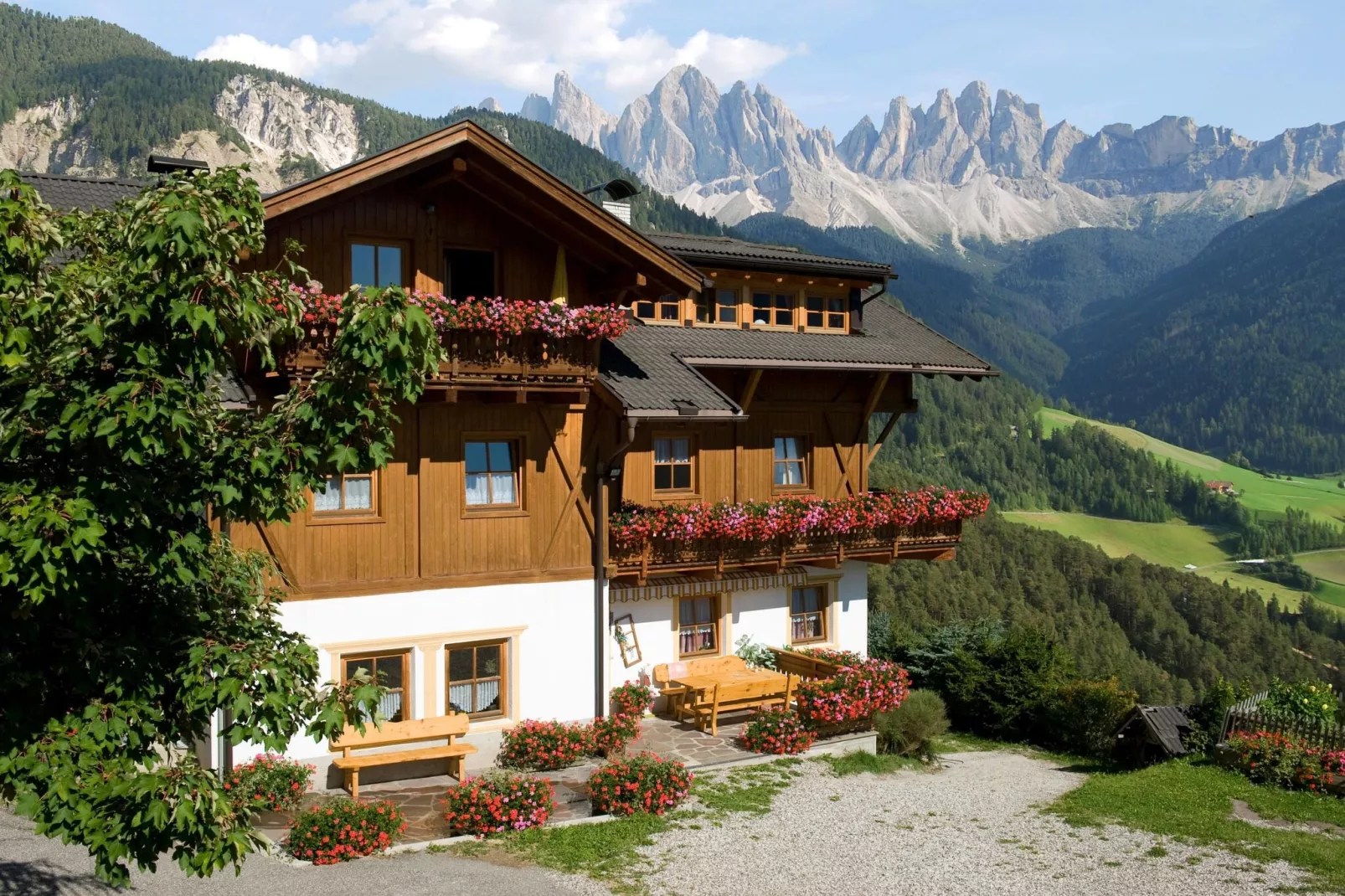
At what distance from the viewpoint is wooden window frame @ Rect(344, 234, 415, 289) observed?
17234mm

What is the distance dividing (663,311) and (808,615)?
22.5ft

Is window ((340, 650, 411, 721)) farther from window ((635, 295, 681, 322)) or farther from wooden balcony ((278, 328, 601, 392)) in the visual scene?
window ((635, 295, 681, 322))

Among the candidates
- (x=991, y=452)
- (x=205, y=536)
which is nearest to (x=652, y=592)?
(x=205, y=536)

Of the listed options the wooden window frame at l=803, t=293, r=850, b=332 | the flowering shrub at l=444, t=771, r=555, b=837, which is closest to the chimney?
the wooden window frame at l=803, t=293, r=850, b=332

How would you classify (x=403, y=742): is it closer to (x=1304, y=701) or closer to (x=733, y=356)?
(x=733, y=356)

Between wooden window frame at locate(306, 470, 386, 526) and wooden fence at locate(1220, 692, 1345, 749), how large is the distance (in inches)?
625

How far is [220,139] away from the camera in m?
178

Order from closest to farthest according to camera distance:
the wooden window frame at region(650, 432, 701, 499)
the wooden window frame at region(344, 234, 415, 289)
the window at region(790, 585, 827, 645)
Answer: the wooden window frame at region(344, 234, 415, 289) < the wooden window frame at region(650, 432, 701, 499) < the window at region(790, 585, 827, 645)

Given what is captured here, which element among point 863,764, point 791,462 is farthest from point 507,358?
point 863,764

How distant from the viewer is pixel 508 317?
1677cm

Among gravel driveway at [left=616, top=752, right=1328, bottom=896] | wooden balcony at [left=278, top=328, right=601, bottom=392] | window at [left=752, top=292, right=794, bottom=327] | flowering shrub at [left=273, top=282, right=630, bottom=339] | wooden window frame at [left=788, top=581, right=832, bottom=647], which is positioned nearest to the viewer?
gravel driveway at [left=616, top=752, right=1328, bottom=896]

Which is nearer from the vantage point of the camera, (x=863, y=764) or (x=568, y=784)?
(x=568, y=784)

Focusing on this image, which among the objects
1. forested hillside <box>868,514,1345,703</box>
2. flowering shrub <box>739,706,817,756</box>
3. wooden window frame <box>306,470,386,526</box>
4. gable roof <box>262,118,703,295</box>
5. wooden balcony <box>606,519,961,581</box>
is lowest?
forested hillside <box>868,514,1345,703</box>

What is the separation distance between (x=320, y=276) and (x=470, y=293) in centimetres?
232
